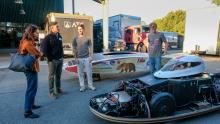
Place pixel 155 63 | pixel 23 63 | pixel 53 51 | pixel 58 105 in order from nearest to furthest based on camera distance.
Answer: pixel 23 63 < pixel 58 105 < pixel 53 51 < pixel 155 63

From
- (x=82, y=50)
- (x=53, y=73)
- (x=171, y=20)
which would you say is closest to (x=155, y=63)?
(x=82, y=50)

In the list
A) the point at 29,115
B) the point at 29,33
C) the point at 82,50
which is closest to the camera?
the point at 29,33

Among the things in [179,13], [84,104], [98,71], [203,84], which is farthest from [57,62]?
[179,13]

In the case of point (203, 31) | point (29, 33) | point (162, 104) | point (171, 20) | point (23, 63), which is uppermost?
point (171, 20)

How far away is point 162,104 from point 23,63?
2407 millimetres

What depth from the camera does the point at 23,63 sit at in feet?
14.9

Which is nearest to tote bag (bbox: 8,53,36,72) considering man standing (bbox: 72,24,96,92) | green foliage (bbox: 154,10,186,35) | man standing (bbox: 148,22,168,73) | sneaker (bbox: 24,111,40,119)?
sneaker (bbox: 24,111,40,119)

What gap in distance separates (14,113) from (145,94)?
2.51 meters

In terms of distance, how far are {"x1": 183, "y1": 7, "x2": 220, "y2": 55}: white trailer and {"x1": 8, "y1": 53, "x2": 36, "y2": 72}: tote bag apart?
44.6 feet

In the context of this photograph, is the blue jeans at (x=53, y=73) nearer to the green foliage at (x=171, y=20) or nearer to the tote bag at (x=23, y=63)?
the tote bag at (x=23, y=63)

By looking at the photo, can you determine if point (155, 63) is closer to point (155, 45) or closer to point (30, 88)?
point (155, 45)

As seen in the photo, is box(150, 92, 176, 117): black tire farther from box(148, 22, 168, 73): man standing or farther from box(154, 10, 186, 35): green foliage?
box(154, 10, 186, 35): green foliage

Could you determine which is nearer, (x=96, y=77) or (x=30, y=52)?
(x=30, y=52)

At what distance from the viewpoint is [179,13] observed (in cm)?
4622
